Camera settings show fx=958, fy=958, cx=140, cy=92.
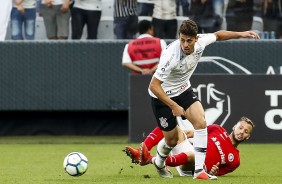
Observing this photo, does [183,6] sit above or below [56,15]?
above

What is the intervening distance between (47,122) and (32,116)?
0.30 metres

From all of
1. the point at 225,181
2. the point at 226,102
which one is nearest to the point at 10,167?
the point at 225,181

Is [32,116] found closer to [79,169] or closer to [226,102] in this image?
[226,102]

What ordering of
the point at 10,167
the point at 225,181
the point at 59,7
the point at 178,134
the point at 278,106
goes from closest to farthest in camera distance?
1. the point at 225,181
2. the point at 178,134
3. the point at 10,167
4. the point at 278,106
5. the point at 59,7

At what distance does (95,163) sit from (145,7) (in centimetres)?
494

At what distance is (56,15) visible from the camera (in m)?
17.0

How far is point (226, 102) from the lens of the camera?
15.8 m

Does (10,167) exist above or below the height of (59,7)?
below

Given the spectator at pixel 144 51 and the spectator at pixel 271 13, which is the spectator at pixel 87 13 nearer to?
the spectator at pixel 144 51

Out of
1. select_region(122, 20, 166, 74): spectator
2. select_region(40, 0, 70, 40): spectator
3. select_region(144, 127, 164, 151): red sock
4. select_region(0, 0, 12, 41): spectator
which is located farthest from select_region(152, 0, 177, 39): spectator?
select_region(144, 127, 164, 151): red sock

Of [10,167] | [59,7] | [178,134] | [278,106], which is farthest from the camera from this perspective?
[59,7]

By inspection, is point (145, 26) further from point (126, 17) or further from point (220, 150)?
point (220, 150)

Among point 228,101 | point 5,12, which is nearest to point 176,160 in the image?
point 228,101

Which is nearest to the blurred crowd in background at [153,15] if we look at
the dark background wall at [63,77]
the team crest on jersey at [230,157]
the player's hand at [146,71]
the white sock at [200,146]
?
the dark background wall at [63,77]
